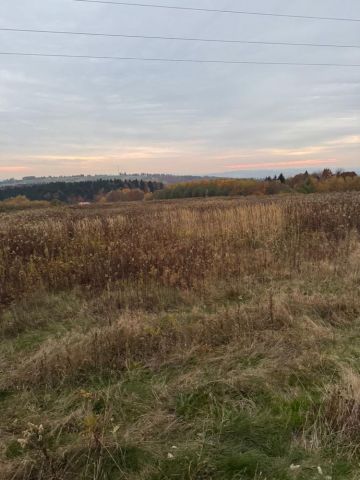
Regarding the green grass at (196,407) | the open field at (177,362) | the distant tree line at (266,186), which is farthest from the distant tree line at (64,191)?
the green grass at (196,407)

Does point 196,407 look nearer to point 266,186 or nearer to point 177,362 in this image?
point 177,362

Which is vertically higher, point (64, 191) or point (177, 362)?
point (64, 191)

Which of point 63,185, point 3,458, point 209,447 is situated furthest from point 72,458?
point 63,185

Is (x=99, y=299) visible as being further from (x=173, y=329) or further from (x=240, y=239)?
(x=240, y=239)

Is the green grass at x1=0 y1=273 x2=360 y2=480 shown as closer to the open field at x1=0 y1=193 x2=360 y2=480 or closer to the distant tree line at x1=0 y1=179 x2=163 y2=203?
the open field at x1=0 y1=193 x2=360 y2=480

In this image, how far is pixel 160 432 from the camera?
2.47 metres

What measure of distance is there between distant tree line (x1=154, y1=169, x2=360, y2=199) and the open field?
155ft

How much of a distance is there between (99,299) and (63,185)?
99779 mm

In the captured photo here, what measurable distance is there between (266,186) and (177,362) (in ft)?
204

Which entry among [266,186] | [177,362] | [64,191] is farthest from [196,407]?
[64,191]

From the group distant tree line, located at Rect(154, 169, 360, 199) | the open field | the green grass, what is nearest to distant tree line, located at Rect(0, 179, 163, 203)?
distant tree line, located at Rect(154, 169, 360, 199)

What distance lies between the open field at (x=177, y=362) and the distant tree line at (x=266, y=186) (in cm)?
4720

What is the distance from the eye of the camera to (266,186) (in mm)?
63156

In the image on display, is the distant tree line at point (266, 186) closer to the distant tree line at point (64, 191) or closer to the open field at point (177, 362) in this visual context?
the distant tree line at point (64, 191)
